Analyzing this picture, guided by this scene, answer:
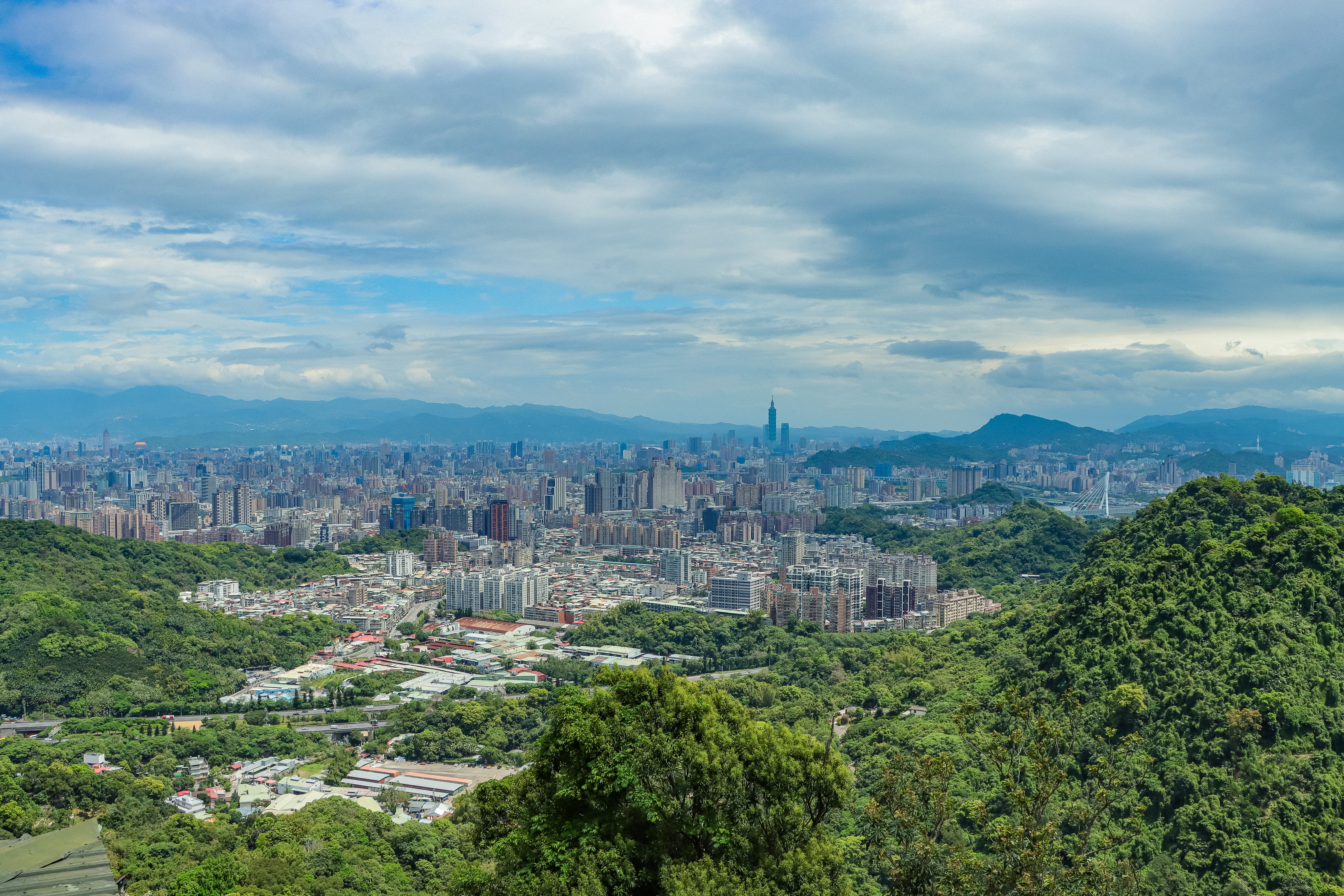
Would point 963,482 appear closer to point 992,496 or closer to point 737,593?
point 992,496

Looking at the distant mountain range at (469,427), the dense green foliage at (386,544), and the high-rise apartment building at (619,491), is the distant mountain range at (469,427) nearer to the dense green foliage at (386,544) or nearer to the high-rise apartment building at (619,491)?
the high-rise apartment building at (619,491)

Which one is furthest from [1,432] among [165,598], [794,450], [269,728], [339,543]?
[269,728]

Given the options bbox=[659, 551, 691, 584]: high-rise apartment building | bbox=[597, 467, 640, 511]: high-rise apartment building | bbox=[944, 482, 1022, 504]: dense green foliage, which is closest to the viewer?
bbox=[659, 551, 691, 584]: high-rise apartment building

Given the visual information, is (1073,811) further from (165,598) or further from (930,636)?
(165,598)

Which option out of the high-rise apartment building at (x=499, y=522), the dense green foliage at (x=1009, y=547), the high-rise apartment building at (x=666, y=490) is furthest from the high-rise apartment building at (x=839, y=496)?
the high-rise apartment building at (x=499, y=522)

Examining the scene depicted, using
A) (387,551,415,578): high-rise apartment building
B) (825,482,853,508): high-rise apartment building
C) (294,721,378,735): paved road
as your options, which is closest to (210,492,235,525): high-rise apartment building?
(387,551,415,578): high-rise apartment building

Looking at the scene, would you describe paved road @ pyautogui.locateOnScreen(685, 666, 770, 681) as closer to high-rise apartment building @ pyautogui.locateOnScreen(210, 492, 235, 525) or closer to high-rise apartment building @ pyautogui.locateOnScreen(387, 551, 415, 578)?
high-rise apartment building @ pyautogui.locateOnScreen(387, 551, 415, 578)
